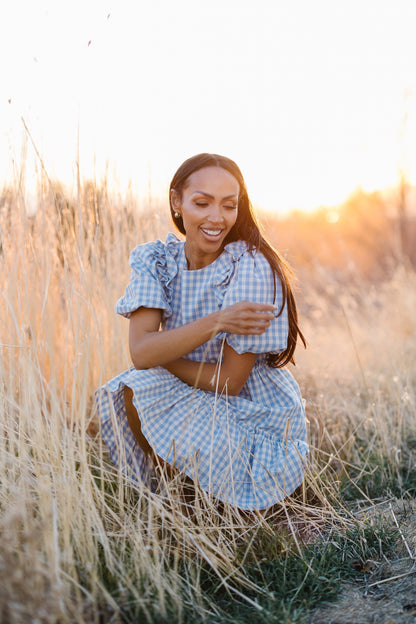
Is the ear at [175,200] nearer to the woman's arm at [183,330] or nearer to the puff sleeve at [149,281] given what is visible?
the puff sleeve at [149,281]

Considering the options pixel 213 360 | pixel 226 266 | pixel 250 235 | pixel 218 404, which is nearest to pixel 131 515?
pixel 218 404

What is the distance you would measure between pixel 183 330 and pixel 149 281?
27 centimetres

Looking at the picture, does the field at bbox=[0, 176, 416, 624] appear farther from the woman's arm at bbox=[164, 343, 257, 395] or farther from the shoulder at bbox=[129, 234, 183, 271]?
the woman's arm at bbox=[164, 343, 257, 395]

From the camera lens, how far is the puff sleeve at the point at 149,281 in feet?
6.17

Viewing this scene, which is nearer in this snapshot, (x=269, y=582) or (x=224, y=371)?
(x=269, y=582)

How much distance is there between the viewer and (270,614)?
135 cm

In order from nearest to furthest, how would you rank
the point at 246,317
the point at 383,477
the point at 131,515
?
the point at 246,317 → the point at 131,515 → the point at 383,477

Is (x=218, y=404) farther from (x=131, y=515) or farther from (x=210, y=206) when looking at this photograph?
Answer: (x=210, y=206)

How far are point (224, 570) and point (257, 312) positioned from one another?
70cm

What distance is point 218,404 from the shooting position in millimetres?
1872

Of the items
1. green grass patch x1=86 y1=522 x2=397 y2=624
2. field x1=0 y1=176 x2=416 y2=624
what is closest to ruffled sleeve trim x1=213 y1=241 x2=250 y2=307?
field x1=0 y1=176 x2=416 y2=624

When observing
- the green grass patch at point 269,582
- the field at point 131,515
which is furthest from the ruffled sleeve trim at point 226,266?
the green grass patch at point 269,582

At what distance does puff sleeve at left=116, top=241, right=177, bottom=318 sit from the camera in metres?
1.88

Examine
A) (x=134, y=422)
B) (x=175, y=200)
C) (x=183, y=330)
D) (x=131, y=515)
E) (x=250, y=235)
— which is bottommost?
(x=131, y=515)
